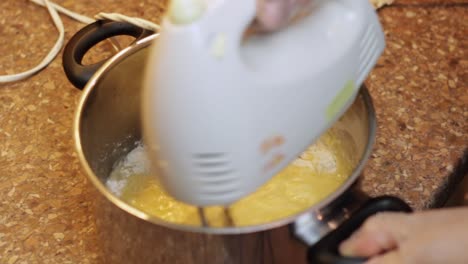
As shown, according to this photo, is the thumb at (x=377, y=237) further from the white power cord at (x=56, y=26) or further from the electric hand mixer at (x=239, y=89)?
the white power cord at (x=56, y=26)

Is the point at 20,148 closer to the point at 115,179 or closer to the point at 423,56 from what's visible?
the point at 115,179

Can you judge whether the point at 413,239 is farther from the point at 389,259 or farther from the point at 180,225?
the point at 180,225

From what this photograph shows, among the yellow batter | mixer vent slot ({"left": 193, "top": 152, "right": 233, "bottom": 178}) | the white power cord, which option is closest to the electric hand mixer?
mixer vent slot ({"left": 193, "top": 152, "right": 233, "bottom": 178})

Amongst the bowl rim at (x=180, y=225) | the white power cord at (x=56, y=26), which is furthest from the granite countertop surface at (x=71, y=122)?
the bowl rim at (x=180, y=225)

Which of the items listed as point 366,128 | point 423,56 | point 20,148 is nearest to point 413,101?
point 423,56

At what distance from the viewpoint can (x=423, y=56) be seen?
0.73m

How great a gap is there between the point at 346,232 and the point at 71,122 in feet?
1.16

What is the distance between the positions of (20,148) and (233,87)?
37 cm

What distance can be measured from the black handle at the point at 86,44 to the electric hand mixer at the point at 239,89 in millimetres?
206

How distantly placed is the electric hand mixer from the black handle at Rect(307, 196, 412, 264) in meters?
0.06

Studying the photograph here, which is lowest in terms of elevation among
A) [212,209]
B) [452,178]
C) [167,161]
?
[452,178]

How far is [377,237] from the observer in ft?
1.42

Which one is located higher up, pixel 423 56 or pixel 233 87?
pixel 233 87

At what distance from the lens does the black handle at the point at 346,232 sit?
0.43m
